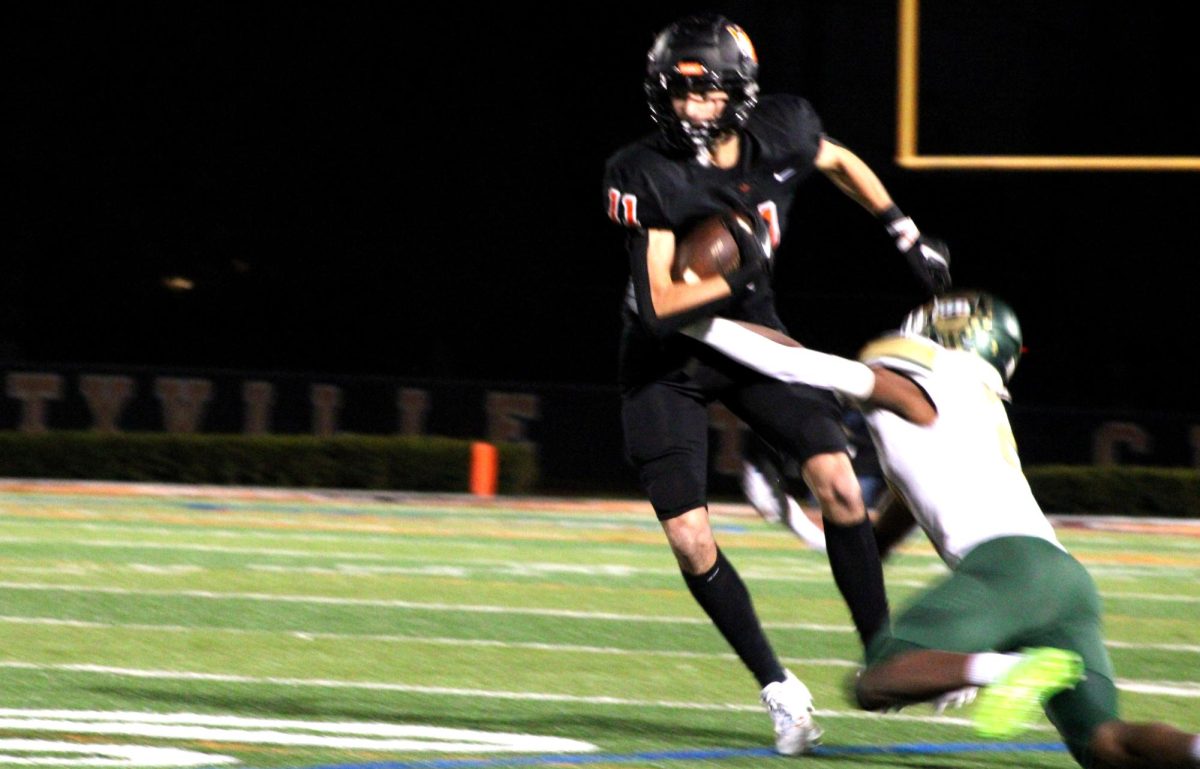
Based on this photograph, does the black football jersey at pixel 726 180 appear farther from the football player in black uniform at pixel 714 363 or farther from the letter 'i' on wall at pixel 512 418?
the letter 'i' on wall at pixel 512 418

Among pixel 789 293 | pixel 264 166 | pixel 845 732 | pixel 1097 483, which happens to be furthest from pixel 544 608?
pixel 264 166

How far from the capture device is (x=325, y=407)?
65.7 feet

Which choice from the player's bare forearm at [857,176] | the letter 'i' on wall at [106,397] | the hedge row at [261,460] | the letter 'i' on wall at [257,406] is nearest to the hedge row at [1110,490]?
the hedge row at [261,460]

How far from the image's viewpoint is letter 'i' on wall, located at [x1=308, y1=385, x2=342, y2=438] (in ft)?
65.5

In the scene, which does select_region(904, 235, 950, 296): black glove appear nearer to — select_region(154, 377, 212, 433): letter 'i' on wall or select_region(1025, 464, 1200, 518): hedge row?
select_region(1025, 464, 1200, 518): hedge row

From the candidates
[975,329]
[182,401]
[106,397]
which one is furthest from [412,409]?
[975,329]

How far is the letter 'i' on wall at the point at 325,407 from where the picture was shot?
786 inches

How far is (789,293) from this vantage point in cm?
2316

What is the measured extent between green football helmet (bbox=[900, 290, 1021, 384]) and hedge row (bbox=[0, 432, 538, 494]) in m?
14.3

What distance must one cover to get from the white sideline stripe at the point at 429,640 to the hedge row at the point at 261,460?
1124cm

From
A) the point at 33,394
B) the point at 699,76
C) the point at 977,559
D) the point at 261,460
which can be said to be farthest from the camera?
the point at 33,394

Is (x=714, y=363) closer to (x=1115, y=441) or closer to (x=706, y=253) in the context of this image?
(x=706, y=253)

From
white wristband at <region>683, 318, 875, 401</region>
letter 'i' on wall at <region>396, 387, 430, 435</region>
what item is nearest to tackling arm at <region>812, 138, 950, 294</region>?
white wristband at <region>683, 318, 875, 401</region>

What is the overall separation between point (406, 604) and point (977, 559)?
14.9 feet
